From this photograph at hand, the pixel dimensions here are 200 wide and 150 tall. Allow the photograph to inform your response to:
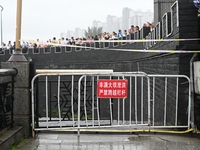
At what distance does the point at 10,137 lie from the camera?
251 inches

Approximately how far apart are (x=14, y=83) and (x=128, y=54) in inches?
581

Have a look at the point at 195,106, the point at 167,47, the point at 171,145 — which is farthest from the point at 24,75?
the point at 167,47

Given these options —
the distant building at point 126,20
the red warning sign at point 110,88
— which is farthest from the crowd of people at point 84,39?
the distant building at point 126,20

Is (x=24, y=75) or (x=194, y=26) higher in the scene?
(x=194, y=26)

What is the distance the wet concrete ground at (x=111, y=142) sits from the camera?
6715 millimetres

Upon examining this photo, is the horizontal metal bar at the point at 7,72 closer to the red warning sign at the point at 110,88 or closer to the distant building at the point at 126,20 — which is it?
the red warning sign at the point at 110,88

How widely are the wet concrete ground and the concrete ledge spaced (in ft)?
0.45

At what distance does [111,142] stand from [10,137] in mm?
1801

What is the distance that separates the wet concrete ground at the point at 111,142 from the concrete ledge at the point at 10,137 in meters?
0.14

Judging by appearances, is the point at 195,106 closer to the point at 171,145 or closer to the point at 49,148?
the point at 171,145

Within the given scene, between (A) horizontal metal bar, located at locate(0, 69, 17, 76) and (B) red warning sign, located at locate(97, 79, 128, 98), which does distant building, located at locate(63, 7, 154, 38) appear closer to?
(B) red warning sign, located at locate(97, 79, 128, 98)

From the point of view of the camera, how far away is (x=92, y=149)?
6586 millimetres

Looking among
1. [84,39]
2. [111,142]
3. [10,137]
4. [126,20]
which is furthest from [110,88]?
[126,20]

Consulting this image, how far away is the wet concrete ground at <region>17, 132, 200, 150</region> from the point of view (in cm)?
671
